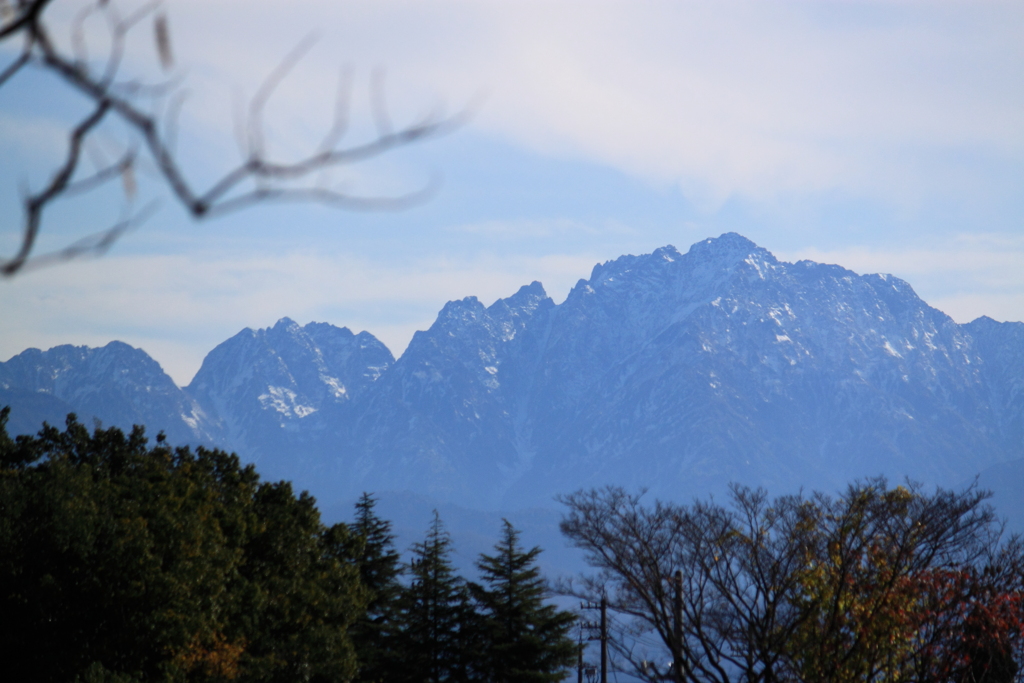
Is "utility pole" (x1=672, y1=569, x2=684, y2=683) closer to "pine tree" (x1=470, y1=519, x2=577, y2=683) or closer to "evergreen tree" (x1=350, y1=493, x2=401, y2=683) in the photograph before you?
"evergreen tree" (x1=350, y1=493, x2=401, y2=683)

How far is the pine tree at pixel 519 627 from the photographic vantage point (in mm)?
38188

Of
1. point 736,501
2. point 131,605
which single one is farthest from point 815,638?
point 131,605

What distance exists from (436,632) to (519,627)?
3.89m

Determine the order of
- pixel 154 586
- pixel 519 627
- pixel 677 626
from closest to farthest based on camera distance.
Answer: pixel 677 626 < pixel 154 586 < pixel 519 627

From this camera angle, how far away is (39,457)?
32344 mm

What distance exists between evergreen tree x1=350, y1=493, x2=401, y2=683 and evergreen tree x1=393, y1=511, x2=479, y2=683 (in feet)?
2.50

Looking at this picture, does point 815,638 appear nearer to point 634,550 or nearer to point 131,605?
point 634,550

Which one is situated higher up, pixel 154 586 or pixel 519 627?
pixel 519 627

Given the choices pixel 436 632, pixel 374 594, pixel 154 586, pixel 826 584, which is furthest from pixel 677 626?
pixel 436 632

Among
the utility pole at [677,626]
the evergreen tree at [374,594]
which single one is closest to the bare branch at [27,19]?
the utility pole at [677,626]

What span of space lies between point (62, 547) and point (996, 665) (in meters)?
18.5

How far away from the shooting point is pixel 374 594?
35.8m

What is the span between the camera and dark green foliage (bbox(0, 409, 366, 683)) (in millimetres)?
21094

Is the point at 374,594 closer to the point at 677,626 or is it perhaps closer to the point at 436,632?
the point at 436,632
